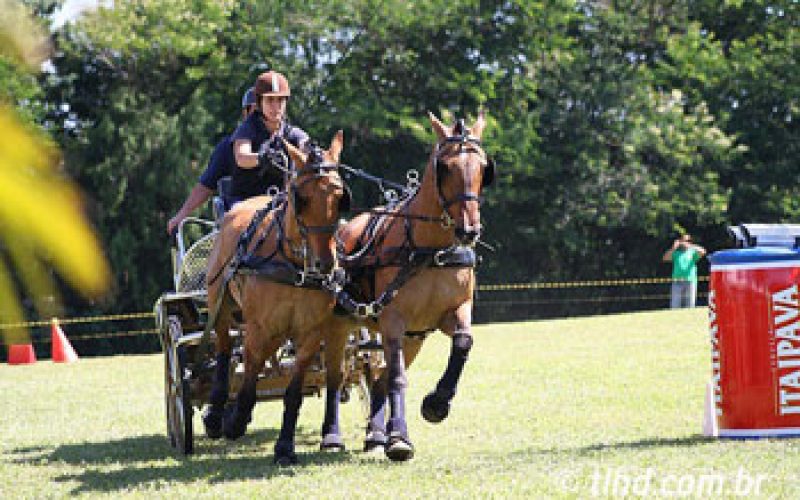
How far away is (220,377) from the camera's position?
7.88 m

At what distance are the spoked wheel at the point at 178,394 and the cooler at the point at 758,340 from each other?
138 inches

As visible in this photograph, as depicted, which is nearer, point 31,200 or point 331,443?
point 31,200

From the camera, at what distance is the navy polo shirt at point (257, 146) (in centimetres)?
796

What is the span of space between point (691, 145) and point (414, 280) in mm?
28732

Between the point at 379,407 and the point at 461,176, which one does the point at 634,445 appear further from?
the point at 461,176

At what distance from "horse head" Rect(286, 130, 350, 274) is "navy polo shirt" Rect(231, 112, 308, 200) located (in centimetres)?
102

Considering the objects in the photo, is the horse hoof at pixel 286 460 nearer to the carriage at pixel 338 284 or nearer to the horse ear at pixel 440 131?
the carriage at pixel 338 284

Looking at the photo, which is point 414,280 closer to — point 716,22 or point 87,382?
point 87,382

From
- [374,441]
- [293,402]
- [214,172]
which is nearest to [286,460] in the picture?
[293,402]

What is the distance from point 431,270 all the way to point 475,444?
5.48 feet

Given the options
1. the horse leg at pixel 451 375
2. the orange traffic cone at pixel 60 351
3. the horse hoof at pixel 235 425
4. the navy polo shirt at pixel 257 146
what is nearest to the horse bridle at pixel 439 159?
the horse leg at pixel 451 375

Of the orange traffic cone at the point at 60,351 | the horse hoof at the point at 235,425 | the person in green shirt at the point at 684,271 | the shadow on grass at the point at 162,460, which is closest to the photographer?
the shadow on grass at the point at 162,460

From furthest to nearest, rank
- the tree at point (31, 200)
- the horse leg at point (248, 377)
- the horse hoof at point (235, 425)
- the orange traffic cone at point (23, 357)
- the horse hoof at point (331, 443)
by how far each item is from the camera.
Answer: the orange traffic cone at point (23, 357)
the horse hoof at point (331, 443)
the horse hoof at point (235, 425)
the horse leg at point (248, 377)
the tree at point (31, 200)

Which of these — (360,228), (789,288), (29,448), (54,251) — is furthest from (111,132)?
(54,251)
